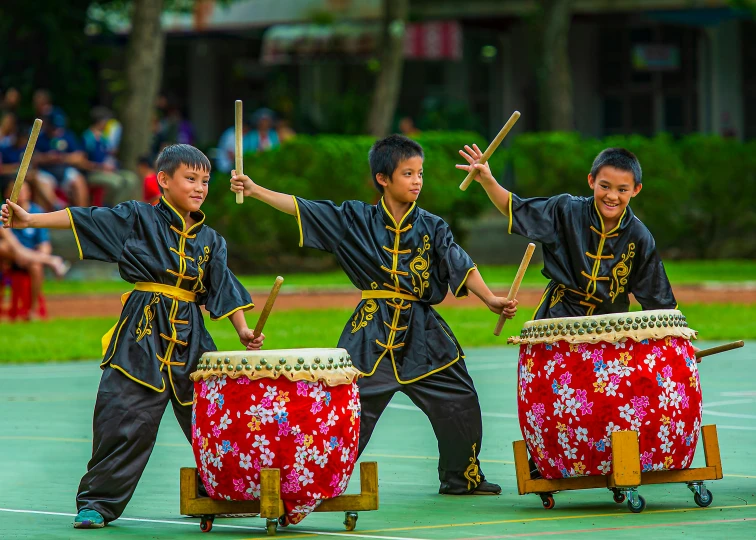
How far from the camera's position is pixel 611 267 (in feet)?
22.1

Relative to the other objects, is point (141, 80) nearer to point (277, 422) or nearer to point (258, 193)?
point (258, 193)

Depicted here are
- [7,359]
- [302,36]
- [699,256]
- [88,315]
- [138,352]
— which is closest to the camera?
[138,352]

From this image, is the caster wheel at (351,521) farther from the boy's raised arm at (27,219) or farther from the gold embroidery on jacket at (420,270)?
the boy's raised arm at (27,219)

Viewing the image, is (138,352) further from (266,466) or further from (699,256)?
(699,256)

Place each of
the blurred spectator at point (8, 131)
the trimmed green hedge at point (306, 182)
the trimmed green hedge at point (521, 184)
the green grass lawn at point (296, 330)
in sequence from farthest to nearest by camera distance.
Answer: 1. the trimmed green hedge at point (521, 184)
2. the trimmed green hedge at point (306, 182)
3. the blurred spectator at point (8, 131)
4. the green grass lawn at point (296, 330)

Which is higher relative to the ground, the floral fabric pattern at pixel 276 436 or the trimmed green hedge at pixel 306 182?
the trimmed green hedge at pixel 306 182

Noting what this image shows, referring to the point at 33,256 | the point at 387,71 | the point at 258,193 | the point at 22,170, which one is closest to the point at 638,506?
the point at 258,193

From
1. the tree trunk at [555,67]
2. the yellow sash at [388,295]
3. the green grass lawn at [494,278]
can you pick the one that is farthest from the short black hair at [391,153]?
the tree trunk at [555,67]

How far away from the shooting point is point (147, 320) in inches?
245

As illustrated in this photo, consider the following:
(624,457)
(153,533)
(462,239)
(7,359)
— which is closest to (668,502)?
(624,457)

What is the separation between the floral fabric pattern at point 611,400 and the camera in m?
6.06

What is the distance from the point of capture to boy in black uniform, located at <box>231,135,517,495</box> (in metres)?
6.71

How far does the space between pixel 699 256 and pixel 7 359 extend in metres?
14.8

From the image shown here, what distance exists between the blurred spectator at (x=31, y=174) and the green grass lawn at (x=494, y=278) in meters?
1.20
